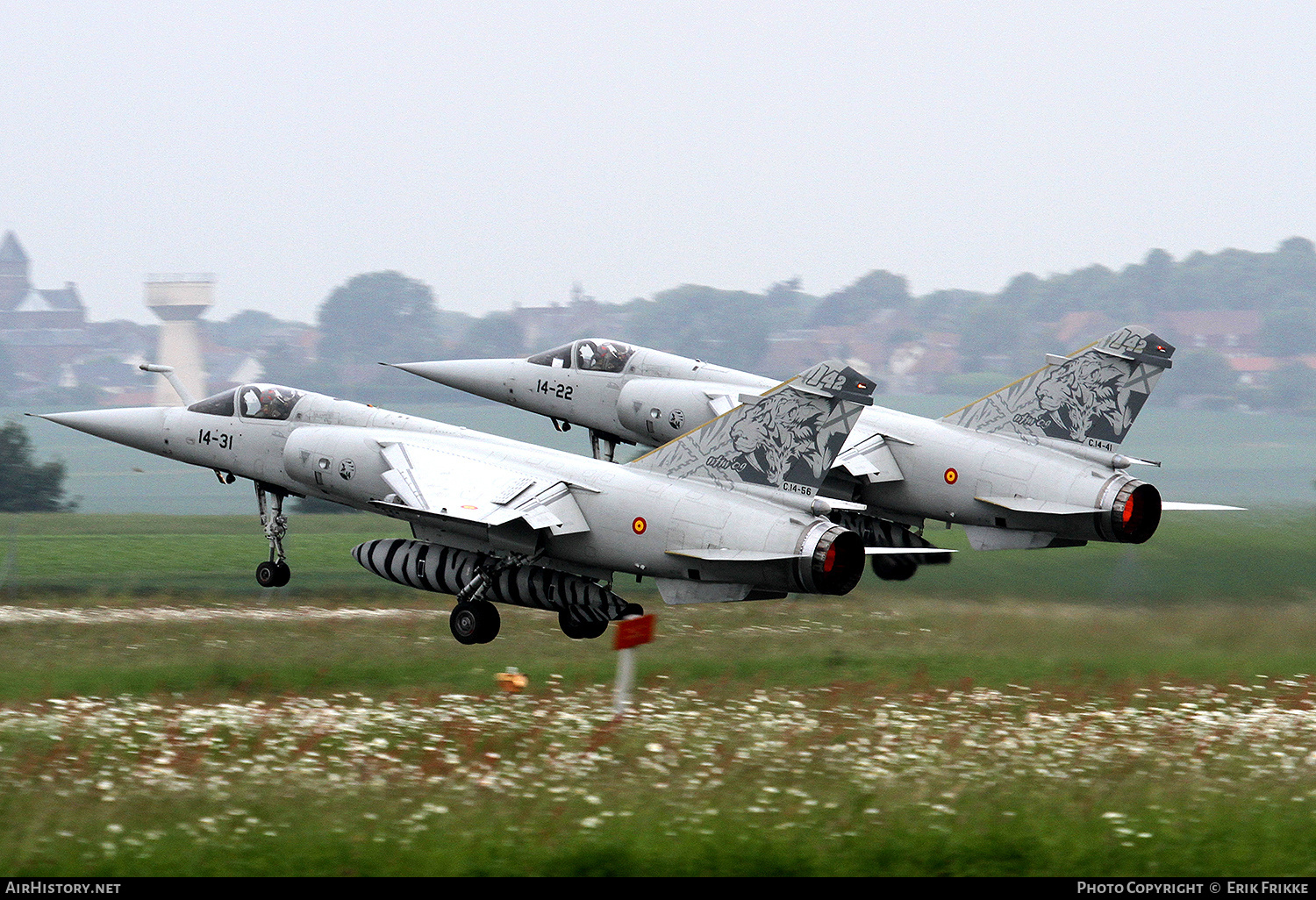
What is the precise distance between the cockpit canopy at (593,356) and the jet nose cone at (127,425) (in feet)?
21.6

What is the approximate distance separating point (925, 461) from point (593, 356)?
20.7ft

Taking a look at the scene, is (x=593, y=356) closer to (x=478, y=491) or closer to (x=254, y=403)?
(x=254, y=403)

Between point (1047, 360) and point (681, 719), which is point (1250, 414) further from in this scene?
point (681, 719)

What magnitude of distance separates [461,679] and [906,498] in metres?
9.44

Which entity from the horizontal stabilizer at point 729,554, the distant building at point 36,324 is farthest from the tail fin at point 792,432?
the distant building at point 36,324

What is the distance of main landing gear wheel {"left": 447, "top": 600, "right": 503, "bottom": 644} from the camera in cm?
1881

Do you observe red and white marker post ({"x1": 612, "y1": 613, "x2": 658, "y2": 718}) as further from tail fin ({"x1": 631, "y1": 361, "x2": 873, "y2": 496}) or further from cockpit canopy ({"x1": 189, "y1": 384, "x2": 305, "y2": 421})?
cockpit canopy ({"x1": 189, "y1": 384, "x2": 305, "y2": 421})

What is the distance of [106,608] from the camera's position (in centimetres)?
2233

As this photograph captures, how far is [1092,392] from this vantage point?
22.7 meters

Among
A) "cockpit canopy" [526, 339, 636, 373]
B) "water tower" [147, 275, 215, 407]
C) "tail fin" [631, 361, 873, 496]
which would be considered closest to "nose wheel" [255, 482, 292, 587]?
"cockpit canopy" [526, 339, 636, 373]

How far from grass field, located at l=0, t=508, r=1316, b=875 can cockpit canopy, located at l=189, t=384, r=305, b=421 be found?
3103 millimetres

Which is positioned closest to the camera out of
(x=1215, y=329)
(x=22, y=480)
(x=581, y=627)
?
(x=581, y=627)

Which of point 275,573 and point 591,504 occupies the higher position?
point 591,504

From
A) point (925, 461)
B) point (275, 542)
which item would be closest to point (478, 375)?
point (275, 542)
